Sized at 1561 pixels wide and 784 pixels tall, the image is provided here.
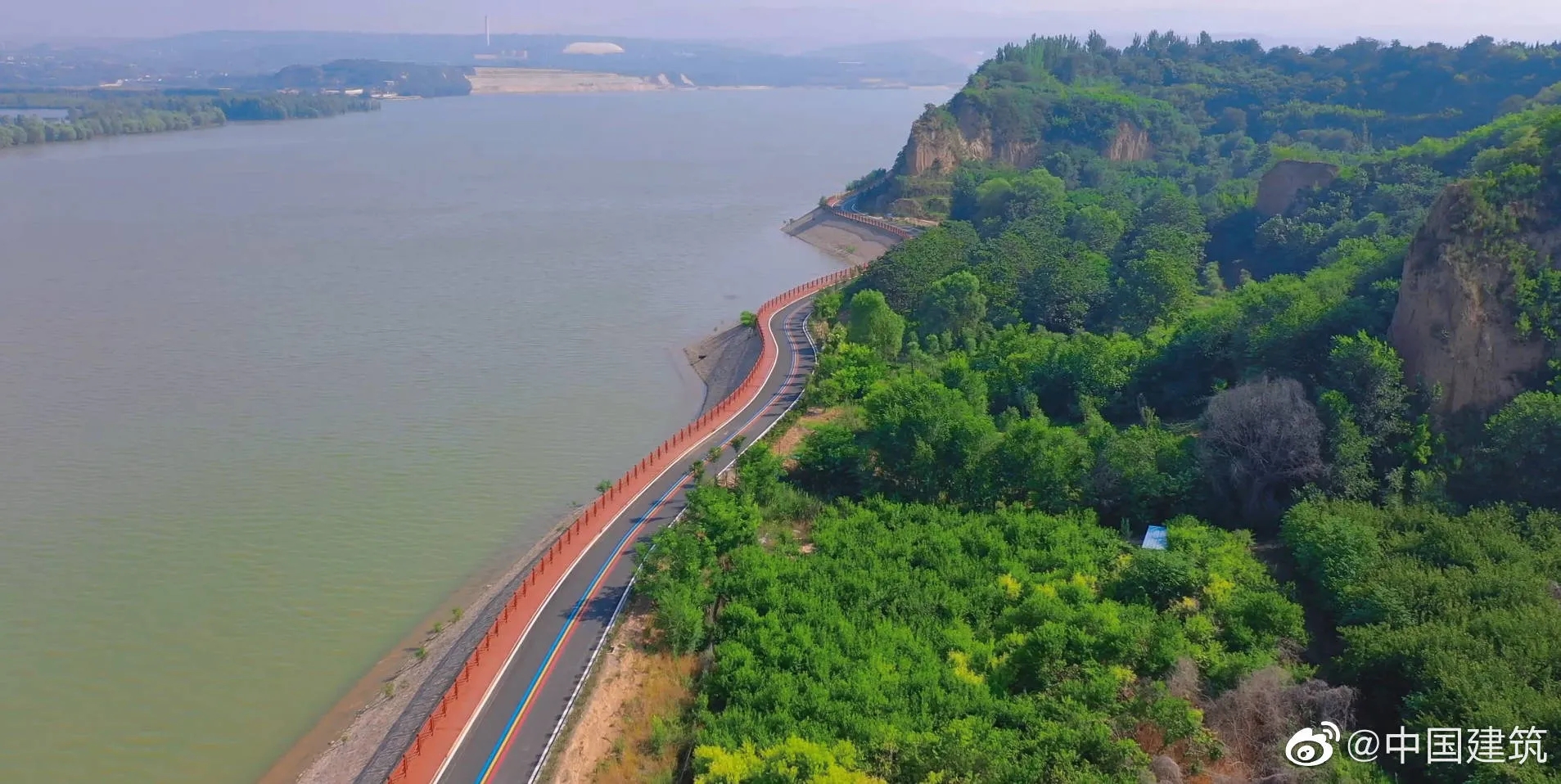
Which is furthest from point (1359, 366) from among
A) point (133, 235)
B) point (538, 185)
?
point (538, 185)

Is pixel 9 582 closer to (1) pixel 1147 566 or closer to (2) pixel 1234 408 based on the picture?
(1) pixel 1147 566

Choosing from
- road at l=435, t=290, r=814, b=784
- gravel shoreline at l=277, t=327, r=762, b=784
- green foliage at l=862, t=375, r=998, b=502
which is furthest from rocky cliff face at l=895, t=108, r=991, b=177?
gravel shoreline at l=277, t=327, r=762, b=784

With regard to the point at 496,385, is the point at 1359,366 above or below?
above

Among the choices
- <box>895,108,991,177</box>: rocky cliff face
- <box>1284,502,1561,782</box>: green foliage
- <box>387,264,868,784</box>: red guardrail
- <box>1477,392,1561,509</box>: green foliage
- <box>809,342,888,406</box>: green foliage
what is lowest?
<box>387,264,868,784</box>: red guardrail

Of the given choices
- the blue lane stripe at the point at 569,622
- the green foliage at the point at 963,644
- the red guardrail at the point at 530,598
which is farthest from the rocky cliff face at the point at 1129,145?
the green foliage at the point at 963,644

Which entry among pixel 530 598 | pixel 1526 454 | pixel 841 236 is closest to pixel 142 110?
pixel 841 236

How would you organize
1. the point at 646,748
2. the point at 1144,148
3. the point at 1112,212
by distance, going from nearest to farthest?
the point at 646,748 → the point at 1112,212 → the point at 1144,148

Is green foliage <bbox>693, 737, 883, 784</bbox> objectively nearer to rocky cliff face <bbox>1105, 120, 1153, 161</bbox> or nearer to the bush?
the bush
